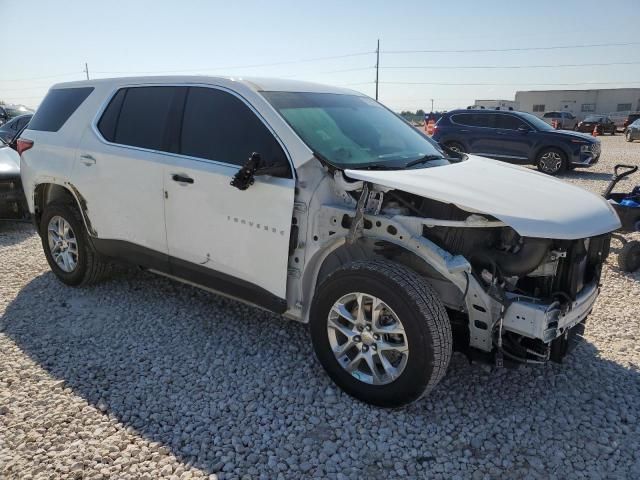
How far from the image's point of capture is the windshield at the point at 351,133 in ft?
10.6

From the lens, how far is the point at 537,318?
8.64ft

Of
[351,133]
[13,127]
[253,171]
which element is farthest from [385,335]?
[13,127]

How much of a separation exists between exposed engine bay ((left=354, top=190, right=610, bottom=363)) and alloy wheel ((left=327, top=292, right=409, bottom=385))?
0.39 m

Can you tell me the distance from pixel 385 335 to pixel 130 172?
2395 millimetres

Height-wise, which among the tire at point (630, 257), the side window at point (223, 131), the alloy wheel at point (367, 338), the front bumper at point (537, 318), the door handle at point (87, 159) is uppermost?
the side window at point (223, 131)

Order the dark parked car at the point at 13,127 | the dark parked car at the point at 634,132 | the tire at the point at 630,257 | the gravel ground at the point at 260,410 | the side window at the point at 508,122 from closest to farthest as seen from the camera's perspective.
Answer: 1. the gravel ground at the point at 260,410
2. the tire at the point at 630,257
3. the dark parked car at the point at 13,127
4. the side window at the point at 508,122
5. the dark parked car at the point at 634,132

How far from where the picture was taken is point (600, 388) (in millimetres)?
3227

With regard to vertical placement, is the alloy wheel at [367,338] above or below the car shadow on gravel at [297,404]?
above

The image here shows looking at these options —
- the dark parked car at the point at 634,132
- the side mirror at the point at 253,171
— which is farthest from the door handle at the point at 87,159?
the dark parked car at the point at 634,132

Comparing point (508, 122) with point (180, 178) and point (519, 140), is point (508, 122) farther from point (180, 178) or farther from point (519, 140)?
point (180, 178)

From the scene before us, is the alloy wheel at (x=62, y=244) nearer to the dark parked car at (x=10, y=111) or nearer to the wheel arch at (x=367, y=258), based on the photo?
the wheel arch at (x=367, y=258)

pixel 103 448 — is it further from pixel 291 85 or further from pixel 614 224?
pixel 614 224

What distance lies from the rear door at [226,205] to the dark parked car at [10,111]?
15791 mm

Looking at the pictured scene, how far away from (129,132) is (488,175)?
9.19ft
